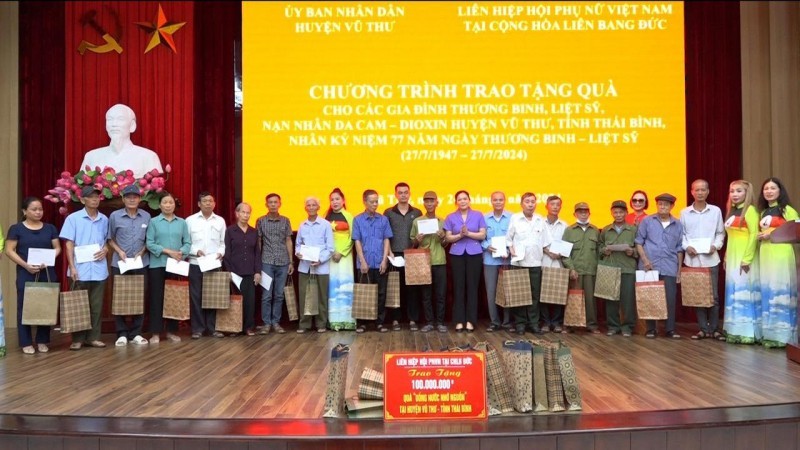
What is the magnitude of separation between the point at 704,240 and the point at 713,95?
6.73 ft

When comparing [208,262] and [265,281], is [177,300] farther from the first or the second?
[265,281]

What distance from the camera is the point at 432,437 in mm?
2861

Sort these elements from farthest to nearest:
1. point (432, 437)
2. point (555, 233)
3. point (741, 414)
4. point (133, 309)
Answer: point (555, 233) < point (133, 309) < point (741, 414) < point (432, 437)

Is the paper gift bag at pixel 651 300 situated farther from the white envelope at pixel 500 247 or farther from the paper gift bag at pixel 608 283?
the white envelope at pixel 500 247

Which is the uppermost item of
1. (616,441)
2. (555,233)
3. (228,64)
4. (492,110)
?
(228,64)

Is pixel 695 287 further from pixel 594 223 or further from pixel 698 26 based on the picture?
pixel 698 26

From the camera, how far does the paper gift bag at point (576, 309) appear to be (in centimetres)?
587

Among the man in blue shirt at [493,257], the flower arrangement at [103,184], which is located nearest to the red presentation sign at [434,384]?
the man in blue shirt at [493,257]

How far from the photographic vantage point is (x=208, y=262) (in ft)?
18.9

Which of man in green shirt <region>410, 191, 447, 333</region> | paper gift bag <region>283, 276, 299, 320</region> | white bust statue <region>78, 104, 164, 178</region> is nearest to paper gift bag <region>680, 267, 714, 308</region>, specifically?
man in green shirt <region>410, 191, 447, 333</region>

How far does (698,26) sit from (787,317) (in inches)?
132

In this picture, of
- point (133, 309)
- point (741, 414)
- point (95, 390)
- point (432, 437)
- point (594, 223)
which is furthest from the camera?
point (594, 223)

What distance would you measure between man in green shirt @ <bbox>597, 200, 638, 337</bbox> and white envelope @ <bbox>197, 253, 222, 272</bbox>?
11.4 ft

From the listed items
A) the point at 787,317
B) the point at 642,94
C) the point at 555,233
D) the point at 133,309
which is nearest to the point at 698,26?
the point at 642,94
